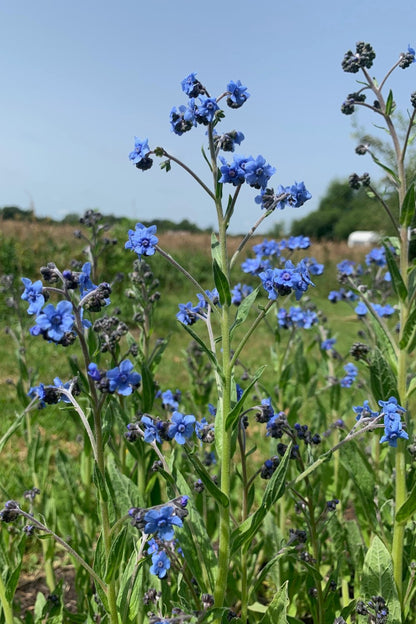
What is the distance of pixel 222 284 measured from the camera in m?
1.91

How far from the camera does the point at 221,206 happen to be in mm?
1978

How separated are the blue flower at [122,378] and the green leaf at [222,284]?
1.30 ft

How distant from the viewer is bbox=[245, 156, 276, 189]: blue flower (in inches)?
74.6

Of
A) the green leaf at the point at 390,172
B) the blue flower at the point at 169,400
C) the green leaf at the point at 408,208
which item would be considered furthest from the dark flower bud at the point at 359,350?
the blue flower at the point at 169,400

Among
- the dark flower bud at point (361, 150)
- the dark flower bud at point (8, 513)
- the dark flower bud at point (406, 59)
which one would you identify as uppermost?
the dark flower bud at point (406, 59)

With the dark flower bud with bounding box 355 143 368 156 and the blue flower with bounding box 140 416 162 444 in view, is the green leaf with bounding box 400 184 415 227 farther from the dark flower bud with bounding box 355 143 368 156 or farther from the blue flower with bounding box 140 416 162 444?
the blue flower with bounding box 140 416 162 444

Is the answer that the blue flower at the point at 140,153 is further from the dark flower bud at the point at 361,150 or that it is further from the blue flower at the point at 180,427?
the dark flower bud at the point at 361,150

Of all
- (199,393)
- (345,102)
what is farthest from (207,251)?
(345,102)

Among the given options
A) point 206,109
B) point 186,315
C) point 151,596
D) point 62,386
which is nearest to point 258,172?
point 206,109

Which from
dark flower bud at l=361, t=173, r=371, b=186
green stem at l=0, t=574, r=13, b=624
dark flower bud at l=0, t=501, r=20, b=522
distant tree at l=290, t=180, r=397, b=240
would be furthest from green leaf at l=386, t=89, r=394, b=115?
distant tree at l=290, t=180, r=397, b=240

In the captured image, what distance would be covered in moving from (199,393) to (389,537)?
6.38 feet

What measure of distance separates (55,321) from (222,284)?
555mm

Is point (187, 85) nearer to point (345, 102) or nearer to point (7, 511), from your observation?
Result: point (345, 102)

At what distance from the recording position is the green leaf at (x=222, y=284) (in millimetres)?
1883
